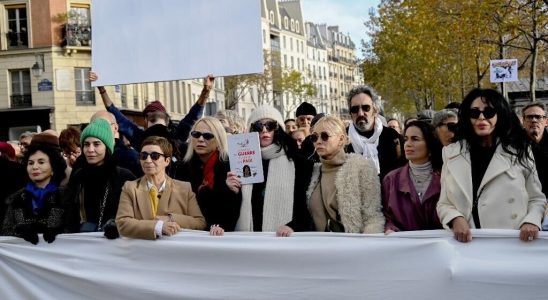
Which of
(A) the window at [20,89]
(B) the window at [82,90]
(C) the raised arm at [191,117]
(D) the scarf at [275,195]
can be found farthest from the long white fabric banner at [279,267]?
(A) the window at [20,89]

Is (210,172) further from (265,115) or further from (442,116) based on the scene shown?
Result: (442,116)

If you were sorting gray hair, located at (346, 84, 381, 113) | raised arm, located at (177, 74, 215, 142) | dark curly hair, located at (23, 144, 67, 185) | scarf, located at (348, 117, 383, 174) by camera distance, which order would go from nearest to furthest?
1. dark curly hair, located at (23, 144, 67, 185)
2. scarf, located at (348, 117, 383, 174)
3. gray hair, located at (346, 84, 381, 113)
4. raised arm, located at (177, 74, 215, 142)

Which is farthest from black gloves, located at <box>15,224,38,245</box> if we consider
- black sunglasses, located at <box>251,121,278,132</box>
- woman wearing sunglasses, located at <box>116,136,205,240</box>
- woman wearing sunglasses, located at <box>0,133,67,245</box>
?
black sunglasses, located at <box>251,121,278,132</box>

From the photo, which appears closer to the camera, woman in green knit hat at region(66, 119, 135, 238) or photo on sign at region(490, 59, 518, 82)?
woman in green knit hat at region(66, 119, 135, 238)

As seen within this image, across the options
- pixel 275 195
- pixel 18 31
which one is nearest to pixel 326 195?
pixel 275 195

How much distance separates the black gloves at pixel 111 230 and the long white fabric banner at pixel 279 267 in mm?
51

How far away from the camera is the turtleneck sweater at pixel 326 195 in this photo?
469cm

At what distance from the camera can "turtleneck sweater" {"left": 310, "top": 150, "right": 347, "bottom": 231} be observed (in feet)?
15.4

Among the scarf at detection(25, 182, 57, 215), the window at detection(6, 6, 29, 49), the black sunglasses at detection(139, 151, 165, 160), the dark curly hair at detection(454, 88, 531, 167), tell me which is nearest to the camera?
the dark curly hair at detection(454, 88, 531, 167)

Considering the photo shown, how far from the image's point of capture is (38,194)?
5.31 m

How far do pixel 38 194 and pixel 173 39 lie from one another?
1638mm

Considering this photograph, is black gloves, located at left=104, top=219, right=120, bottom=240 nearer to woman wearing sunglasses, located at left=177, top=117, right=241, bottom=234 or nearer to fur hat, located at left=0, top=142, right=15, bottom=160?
woman wearing sunglasses, located at left=177, top=117, right=241, bottom=234

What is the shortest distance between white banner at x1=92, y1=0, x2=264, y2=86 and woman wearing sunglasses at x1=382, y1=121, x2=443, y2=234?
1461 mm

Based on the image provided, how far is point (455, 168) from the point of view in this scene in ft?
13.6
